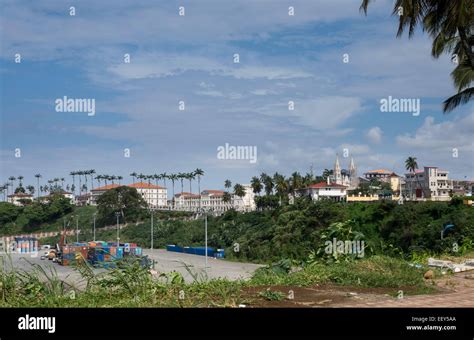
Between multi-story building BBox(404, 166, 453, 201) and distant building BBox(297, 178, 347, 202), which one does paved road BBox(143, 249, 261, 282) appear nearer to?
distant building BBox(297, 178, 347, 202)

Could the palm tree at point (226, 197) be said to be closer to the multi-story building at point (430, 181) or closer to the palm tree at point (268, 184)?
the palm tree at point (268, 184)

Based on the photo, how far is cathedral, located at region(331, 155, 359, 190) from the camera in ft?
358

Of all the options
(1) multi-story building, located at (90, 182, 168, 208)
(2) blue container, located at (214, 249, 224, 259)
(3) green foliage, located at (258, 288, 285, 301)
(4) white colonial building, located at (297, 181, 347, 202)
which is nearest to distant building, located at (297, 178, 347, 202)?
(4) white colonial building, located at (297, 181, 347, 202)

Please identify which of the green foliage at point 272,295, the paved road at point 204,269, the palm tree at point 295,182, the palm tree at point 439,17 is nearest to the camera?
the green foliage at point 272,295

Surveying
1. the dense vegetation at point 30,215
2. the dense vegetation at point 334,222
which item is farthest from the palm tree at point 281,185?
the dense vegetation at point 30,215

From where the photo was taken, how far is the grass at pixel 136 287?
20.0 ft

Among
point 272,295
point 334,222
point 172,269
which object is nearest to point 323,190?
point 334,222

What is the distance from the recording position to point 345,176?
377 feet

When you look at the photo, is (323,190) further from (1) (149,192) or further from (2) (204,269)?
(2) (204,269)

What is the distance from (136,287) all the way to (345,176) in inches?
4374

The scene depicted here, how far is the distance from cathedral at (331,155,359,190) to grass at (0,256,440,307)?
9765 cm

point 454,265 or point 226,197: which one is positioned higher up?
point 226,197

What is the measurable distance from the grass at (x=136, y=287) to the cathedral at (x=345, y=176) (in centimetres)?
9765
